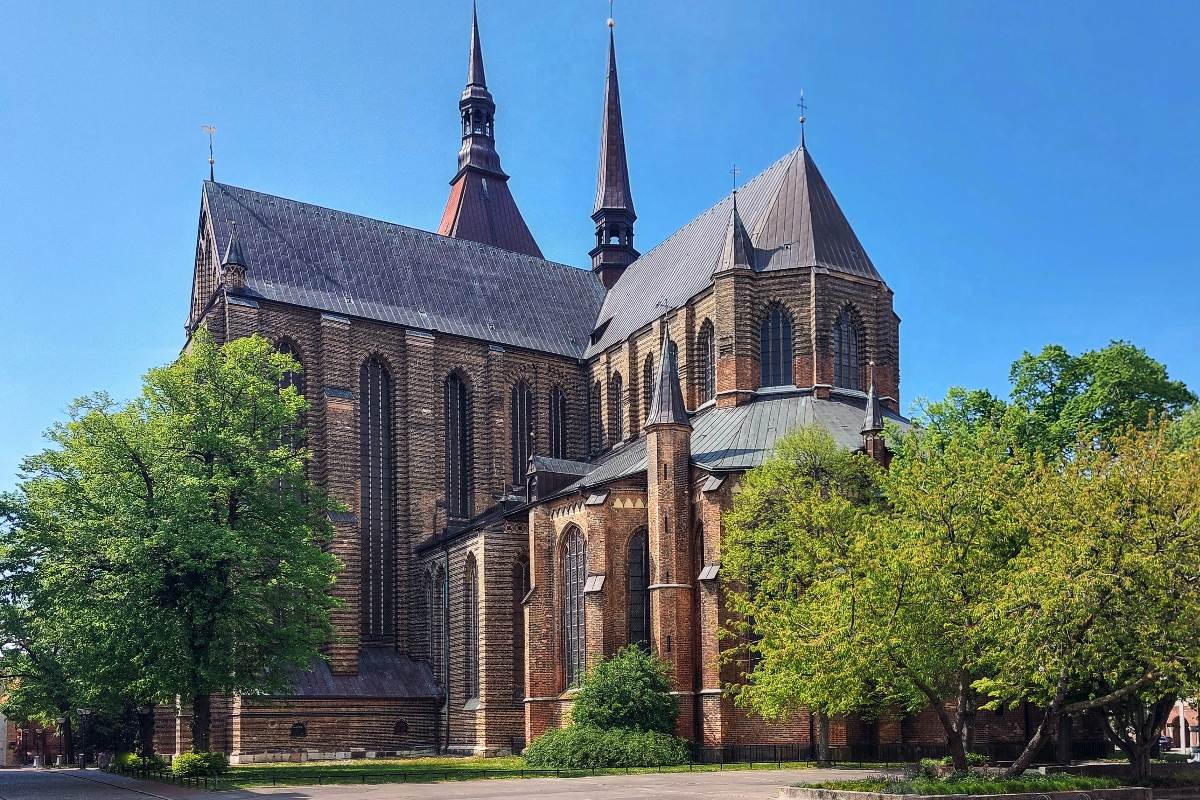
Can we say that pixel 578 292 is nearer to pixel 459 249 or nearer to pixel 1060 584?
pixel 459 249

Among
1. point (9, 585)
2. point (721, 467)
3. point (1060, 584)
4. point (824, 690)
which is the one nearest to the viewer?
point (1060, 584)

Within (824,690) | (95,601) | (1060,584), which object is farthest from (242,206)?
(1060,584)

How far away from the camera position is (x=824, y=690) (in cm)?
2964

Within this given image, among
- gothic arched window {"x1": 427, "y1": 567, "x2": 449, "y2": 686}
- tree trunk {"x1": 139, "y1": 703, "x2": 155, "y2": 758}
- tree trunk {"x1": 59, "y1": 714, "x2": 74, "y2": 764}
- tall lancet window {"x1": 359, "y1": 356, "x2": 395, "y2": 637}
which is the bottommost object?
tree trunk {"x1": 59, "y1": 714, "x2": 74, "y2": 764}

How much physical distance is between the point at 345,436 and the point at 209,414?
16.6 metres

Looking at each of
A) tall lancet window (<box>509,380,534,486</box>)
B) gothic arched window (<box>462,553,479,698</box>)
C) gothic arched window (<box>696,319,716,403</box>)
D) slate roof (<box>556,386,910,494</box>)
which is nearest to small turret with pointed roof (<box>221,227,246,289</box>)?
tall lancet window (<box>509,380,534,486</box>)

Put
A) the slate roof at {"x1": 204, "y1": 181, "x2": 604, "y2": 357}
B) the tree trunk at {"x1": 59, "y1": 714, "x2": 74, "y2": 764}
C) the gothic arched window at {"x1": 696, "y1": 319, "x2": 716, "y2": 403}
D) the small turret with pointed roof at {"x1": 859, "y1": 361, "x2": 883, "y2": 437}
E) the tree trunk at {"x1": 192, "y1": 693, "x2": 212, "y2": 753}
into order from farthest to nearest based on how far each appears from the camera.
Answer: the tree trunk at {"x1": 59, "y1": 714, "x2": 74, "y2": 764}
the slate roof at {"x1": 204, "y1": 181, "x2": 604, "y2": 357}
the gothic arched window at {"x1": 696, "y1": 319, "x2": 716, "y2": 403}
the small turret with pointed roof at {"x1": 859, "y1": 361, "x2": 883, "y2": 437}
the tree trunk at {"x1": 192, "y1": 693, "x2": 212, "y2": 753}

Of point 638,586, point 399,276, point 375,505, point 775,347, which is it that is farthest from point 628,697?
point 399,276

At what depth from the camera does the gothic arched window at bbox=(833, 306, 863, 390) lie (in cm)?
5291

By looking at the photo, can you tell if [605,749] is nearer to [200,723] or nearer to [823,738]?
[823,738]

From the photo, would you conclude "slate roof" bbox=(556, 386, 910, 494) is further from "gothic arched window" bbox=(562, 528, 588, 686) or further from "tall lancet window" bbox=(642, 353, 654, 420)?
"tall lancet window" bbox=(642, 353, 654, 420)

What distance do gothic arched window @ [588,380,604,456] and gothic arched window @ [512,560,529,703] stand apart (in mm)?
11977

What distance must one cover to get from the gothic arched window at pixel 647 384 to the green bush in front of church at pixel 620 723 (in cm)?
1749

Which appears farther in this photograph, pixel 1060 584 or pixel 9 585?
pixel 9 585
